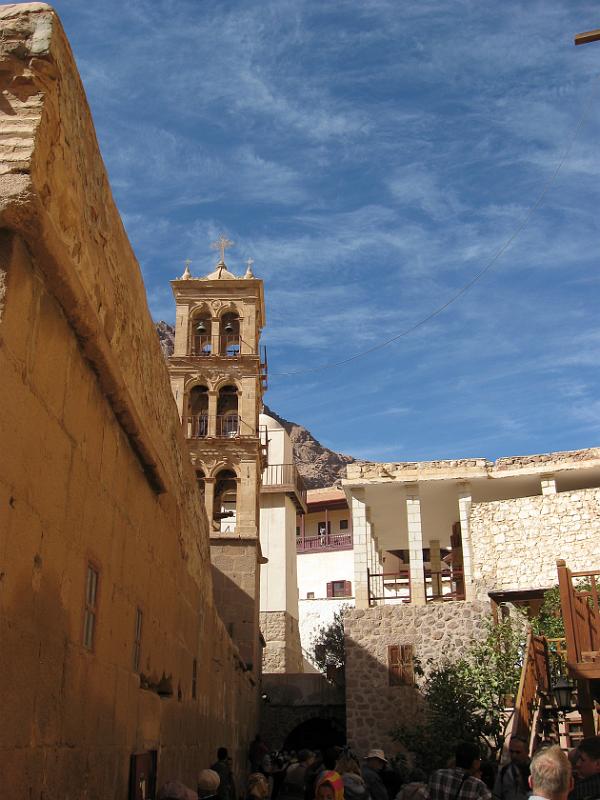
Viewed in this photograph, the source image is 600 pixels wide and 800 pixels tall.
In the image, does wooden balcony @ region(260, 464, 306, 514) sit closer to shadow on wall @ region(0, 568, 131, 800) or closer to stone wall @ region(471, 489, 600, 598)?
stone wall @ region(471, 489, 600, 598)

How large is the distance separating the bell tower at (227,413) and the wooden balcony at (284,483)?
23.7 feet

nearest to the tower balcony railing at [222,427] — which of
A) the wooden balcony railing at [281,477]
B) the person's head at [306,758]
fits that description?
the wooden balcony railing at [281,477]

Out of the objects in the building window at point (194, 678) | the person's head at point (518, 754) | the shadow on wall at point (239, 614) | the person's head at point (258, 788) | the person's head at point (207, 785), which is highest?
the shadow on wall at point (239, 614)

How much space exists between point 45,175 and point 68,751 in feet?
8.75

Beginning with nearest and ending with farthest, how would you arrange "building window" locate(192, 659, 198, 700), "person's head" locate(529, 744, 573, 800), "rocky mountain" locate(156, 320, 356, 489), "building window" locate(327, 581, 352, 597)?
"person's head" locate(529, 744, 573, 800)
"building window" locate(192, 659, 198, 700)
"building window" locate(327, 581, 352, 597)
"rocky mountain" locate(156, 320, 356, 489)

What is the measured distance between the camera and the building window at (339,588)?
44.0m

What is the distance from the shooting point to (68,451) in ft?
13.6

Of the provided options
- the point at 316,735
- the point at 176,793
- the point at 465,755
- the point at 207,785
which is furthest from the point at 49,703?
the point at 316,735

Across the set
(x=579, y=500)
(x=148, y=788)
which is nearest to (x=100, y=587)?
(x=148, y=788)

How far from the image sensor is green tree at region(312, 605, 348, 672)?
37.3 metres

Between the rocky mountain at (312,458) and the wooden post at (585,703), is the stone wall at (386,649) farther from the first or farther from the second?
the rocky mountain at (312,458)

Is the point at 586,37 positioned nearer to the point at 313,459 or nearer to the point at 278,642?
the point at 278,642

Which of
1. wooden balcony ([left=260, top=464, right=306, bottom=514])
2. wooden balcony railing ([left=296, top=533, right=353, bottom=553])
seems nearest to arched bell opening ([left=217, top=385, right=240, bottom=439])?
wooden balcony ([left=260, top=464, right=306, bottom=514])

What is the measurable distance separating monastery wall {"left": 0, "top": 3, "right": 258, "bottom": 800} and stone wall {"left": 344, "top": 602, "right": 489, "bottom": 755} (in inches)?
569
